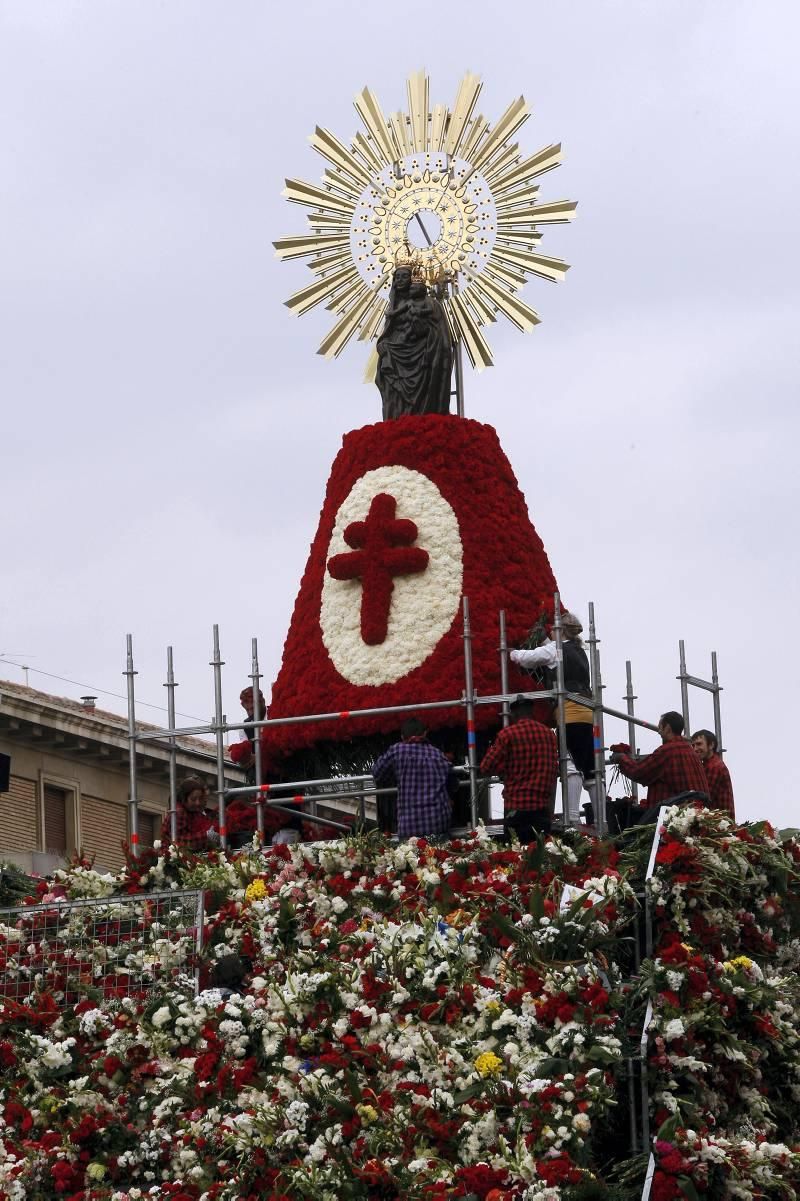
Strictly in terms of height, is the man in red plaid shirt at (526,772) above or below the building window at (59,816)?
below

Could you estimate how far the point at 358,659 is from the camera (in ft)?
65.2

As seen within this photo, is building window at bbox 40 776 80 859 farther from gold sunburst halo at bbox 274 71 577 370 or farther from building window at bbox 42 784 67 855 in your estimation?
gold sunburst halo at bbox 274 71 577 370

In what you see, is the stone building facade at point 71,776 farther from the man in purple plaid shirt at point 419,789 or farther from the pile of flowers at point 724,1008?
the pile of flowers at point 724,1008

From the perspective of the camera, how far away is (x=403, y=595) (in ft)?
65.3

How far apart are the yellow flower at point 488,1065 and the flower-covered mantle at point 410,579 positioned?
220 inches

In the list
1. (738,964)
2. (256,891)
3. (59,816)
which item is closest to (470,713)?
(256,891)

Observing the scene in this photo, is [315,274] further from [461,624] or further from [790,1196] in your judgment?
[790,1196]

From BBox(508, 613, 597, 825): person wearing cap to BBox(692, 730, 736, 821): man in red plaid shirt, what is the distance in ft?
2.87

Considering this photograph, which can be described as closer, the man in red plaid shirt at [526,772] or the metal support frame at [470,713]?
the man in red plaid shirt at [526,772]

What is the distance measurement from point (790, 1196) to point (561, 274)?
977cm

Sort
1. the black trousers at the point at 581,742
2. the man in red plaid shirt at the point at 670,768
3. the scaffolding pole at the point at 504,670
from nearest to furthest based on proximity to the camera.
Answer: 1. the man in red plaid shirt at the point at 670,768
2. the scaffolding pole at the point at 504,670
3. the black trousers at the point at 581,742

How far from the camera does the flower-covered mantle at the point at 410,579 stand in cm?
1961

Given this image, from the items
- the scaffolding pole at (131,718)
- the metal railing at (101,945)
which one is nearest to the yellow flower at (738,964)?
the metal railing at (101,945)

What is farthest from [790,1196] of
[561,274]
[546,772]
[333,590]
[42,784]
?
[42,784]
